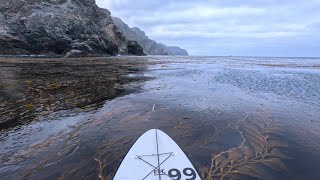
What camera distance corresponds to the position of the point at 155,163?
7070 mm

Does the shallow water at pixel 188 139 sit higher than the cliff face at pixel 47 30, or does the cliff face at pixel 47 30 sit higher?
the cliff face at pixel 47 30

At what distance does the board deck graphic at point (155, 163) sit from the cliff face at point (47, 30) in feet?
246

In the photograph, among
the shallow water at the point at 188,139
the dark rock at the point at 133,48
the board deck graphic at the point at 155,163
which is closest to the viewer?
the board deck graphic at the point at 155,163

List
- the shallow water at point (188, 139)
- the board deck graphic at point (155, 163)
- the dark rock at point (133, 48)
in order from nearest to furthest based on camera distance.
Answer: the board deck graphic at point (155, 163)
the shallow water at point (188, 139)
the dark rock at point (133, 48)

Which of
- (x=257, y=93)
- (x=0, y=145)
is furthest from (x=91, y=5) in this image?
(x=0, y=145)

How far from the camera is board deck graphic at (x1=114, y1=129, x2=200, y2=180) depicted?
670 cm

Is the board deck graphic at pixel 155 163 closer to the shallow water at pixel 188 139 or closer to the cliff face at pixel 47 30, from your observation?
the shallow water at pixel 188 139

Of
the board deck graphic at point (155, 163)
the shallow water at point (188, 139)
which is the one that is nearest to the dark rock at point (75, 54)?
the shallow water at point (188, 139)

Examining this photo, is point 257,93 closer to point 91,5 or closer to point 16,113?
point 16,113

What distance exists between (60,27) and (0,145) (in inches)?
3492

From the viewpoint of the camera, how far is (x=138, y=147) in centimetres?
794

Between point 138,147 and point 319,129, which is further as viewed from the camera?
point 319,129

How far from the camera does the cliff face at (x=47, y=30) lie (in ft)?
265

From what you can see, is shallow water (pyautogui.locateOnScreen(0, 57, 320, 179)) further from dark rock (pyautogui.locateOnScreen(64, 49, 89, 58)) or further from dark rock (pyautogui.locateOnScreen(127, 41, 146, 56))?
dark rock (pyautogui.locateOnScreen(127, 41, 146, 56))
